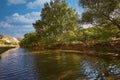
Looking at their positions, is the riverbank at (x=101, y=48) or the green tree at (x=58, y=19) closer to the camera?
the riverbank at (x=101, y=48)

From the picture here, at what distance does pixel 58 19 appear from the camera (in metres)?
76.6

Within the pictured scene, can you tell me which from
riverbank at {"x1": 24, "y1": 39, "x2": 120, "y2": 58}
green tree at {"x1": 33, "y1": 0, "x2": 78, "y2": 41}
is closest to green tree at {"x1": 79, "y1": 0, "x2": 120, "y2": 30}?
riverbank at {"x1": 24, "y1": 39, "x2": 120, "y2": 58}

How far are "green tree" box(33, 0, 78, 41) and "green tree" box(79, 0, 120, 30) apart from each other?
33.3 meters

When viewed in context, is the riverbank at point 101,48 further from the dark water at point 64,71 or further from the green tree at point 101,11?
the dark water at point 64,71

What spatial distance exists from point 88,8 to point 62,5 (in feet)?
136

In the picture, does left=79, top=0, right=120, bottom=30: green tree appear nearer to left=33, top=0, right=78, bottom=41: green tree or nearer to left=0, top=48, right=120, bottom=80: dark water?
left=0, top=48, right=120, bottom=80: dark water

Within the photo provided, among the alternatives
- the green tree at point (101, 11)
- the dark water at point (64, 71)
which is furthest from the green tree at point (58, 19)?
the dark water at point (64, 71)

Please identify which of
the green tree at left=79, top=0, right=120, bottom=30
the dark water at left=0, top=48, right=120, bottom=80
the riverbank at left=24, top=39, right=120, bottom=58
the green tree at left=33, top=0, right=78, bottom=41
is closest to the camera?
the dark water at left=0, top=48, right=120, bottom=80

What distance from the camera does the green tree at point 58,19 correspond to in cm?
7519

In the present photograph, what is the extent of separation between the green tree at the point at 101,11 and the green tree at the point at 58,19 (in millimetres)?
33349

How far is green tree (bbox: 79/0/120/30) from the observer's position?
3356 cm

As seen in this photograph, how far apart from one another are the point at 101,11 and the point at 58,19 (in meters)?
42.5

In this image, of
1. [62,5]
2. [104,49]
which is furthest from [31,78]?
[62,5]

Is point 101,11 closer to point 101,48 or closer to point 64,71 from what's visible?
point 64,71
